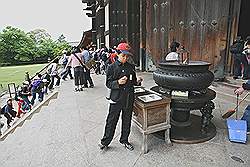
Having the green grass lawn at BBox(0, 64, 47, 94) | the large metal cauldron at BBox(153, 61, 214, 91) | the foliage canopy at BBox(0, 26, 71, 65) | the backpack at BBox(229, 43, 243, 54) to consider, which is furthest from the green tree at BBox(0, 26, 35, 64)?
the large metal cauldron at BBox(153, 61, 214, 91)

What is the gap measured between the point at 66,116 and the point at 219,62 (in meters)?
5.14

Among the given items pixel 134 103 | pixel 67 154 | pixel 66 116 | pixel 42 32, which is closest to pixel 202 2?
pixel 134 103

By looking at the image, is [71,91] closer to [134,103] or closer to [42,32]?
[134,103]

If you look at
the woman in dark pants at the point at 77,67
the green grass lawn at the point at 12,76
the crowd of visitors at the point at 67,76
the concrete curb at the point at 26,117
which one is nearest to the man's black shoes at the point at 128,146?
the concrete curb at the point at 26,117

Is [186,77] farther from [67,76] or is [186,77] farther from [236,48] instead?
[67,76]

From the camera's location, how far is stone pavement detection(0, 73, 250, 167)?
10.6ft

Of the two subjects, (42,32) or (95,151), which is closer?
(95,151)

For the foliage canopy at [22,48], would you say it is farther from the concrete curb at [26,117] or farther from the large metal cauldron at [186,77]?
the large metal cauldron at [186,77]

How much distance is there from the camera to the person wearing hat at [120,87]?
11.0 feet

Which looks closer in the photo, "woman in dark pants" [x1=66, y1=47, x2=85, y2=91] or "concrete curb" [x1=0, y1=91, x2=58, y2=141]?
"concrete curb" [x1=0, y1=91, x2=58, y2=141]

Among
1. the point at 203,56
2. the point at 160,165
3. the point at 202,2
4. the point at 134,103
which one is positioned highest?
the point at 202,2

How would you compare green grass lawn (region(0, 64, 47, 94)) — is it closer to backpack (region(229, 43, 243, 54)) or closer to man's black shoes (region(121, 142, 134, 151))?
man's black shoes (region(121, 142, 134, 151))

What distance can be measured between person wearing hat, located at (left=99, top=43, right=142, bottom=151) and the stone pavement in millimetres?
332

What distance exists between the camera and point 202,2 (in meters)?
6.91
